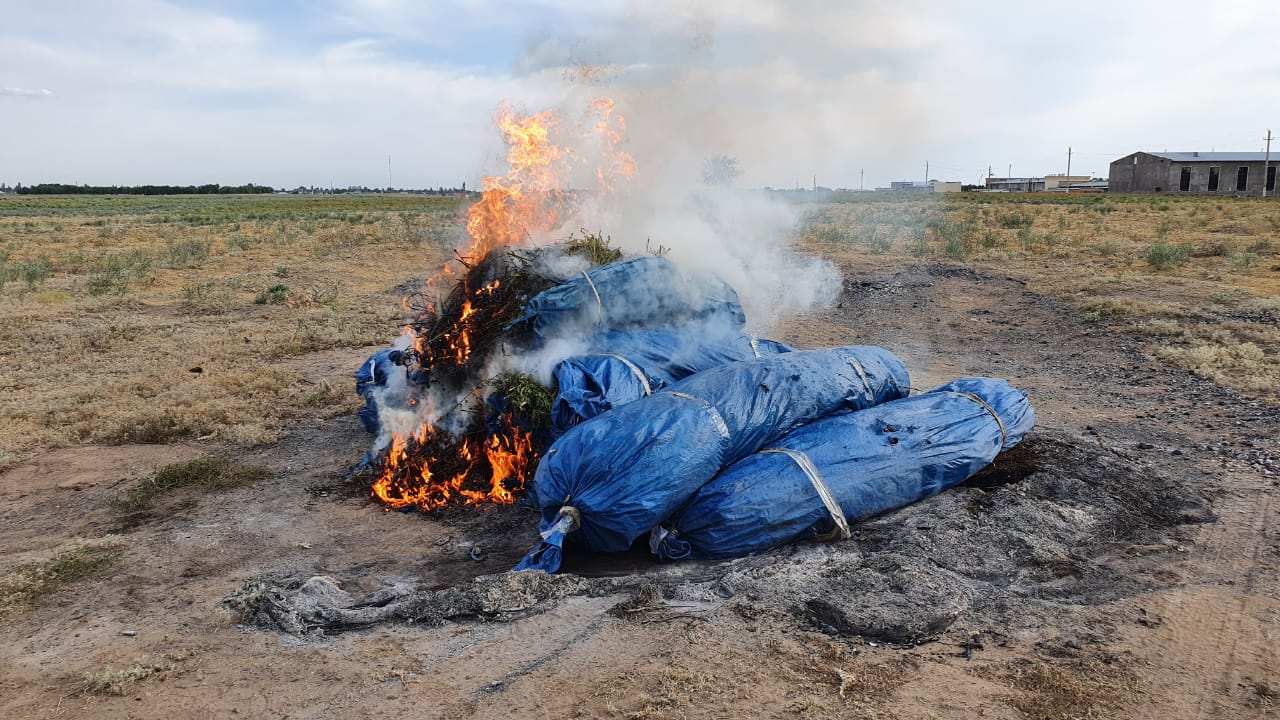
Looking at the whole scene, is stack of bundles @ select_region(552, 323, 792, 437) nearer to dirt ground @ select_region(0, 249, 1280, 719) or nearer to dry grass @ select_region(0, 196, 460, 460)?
dirt ground @ select_region(0, 249, 1280, 719)

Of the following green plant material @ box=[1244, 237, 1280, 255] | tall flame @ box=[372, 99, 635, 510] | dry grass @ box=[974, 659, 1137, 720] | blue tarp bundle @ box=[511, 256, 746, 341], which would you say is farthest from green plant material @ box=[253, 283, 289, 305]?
green plant material @ box=[1244, 237, 1280, 255]

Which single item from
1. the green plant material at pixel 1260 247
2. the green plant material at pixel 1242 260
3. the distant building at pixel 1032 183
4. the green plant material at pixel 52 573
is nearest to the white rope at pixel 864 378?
the green plant material at pixel 52 573

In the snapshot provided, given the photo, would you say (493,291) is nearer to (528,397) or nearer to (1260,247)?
(528,397)

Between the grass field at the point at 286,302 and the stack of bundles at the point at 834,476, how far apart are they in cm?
321

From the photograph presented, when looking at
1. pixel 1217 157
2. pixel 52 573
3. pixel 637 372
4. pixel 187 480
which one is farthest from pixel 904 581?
pixel 1217 157

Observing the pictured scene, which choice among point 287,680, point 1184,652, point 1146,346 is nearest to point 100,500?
point 287,680

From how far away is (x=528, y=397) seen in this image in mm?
5102

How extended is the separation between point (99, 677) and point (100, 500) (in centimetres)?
259

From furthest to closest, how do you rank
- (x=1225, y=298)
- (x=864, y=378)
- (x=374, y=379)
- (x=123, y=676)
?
1. (x=1225, y=298)
2. (x=374, y=379)
3. (x=864, y=378)
4. (x=123, y=676)

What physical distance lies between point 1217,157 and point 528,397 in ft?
178

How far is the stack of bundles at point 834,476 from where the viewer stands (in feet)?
13.3

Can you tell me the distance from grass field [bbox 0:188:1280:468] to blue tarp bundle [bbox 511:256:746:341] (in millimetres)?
1120

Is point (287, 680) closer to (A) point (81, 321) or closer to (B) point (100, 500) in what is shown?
(B) point (100, 500)

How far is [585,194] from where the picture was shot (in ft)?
23.4
